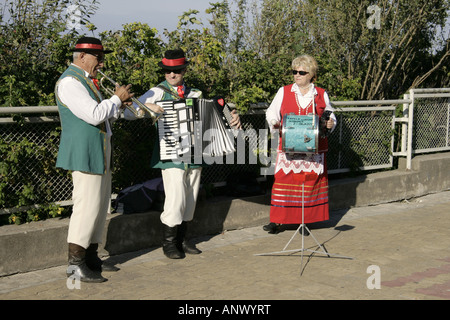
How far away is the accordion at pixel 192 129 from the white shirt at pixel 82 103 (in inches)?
33.2

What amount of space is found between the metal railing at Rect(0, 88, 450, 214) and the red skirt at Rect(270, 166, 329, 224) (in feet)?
2.63

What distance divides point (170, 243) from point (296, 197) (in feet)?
5.74

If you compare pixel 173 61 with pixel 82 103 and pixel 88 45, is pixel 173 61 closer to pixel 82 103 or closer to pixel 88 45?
pixel 88 45

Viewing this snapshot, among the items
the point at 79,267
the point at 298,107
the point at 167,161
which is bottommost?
the point at 79,267

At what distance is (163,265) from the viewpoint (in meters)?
6.33

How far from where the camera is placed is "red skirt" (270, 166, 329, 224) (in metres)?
7.46

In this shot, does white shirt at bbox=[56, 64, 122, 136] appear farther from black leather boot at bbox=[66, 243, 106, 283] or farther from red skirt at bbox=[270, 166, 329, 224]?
red skirt at bbox=[270, 166, 329, 224]

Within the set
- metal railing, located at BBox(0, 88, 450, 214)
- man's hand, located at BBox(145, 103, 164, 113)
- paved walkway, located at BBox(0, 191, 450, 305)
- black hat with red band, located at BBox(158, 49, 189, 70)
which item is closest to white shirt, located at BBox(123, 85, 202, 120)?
man's hand, located at BBox(145, 103, 164, 113)

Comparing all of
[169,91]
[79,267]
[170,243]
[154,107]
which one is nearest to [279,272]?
[170,243]

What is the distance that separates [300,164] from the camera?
291 inches

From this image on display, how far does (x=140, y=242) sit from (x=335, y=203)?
3292 millimetres

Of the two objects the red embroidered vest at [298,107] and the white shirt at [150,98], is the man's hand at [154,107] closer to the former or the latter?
the white shirt at [150,98]
